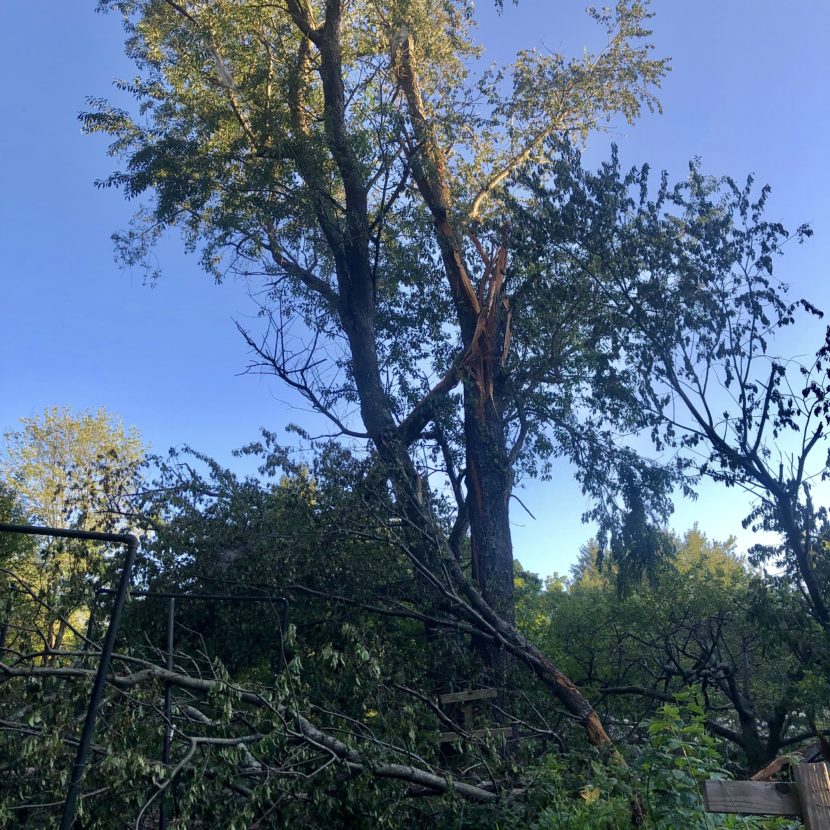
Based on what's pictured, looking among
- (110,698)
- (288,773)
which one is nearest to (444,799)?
(288,773)

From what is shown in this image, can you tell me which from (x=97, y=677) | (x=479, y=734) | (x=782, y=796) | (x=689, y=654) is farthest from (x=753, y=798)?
(x=689, y=654)

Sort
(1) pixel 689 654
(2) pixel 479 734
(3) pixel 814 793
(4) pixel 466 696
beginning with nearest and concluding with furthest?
(3) pixel 814 793 < (2) pixel 479 734 < (4) pixel 466 696 < (1) pixel 689 654

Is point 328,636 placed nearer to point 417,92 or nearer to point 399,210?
point 399,210

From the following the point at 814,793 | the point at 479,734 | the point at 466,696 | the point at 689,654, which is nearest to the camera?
the point at 814,793

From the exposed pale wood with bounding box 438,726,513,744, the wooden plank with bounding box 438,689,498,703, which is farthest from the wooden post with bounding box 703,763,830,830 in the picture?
the wooden plank with bounding box 438,689,498,703

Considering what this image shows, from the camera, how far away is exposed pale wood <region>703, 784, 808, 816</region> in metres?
3.30

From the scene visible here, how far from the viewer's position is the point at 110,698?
4746 mm

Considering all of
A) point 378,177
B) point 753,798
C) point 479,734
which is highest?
point 378,177

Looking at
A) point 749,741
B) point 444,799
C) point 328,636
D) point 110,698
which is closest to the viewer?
point 110,698

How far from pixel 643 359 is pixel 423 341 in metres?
3.87

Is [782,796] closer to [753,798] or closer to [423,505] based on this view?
[753,798]

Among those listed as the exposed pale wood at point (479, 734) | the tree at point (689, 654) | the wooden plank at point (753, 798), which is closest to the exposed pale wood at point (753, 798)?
the wooden plank at point (753, 798)

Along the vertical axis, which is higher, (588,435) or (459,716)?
(588,435)

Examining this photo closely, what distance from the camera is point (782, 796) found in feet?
10.9
